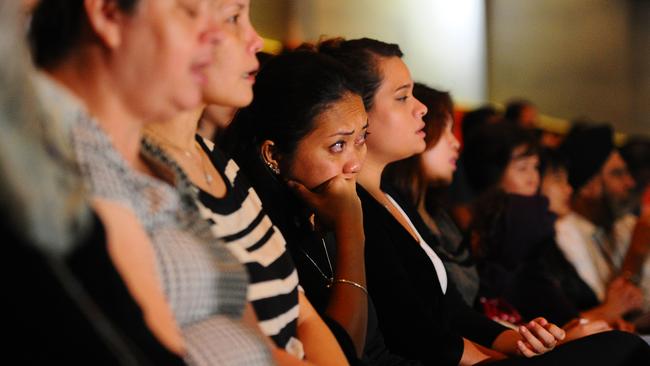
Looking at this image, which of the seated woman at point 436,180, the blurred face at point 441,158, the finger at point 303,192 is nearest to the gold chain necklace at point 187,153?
the finger at point 303,192

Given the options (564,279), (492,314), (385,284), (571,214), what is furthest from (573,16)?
(385,284)

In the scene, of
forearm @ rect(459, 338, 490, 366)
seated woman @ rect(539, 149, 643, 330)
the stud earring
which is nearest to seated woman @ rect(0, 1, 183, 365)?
the stud earring

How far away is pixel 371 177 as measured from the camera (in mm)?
2264

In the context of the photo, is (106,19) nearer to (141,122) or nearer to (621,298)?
(141,122)

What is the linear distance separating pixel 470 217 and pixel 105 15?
7.67ft

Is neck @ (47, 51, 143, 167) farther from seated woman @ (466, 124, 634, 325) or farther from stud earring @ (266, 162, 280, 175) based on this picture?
seated woman @ (466, 124, 634, 325)

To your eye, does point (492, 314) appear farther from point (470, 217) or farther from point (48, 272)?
point (48, 272)

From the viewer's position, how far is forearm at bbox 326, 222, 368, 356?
168 centimetres

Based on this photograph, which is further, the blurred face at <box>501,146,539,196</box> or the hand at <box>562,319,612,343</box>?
the blurred face at <box>501,146,539,196</box>

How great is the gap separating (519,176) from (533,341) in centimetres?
138

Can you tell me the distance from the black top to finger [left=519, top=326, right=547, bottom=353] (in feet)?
0.47

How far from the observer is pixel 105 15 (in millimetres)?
1077

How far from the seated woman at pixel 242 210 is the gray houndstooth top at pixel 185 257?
139mm

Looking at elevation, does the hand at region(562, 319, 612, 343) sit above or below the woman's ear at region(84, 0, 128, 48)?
below
